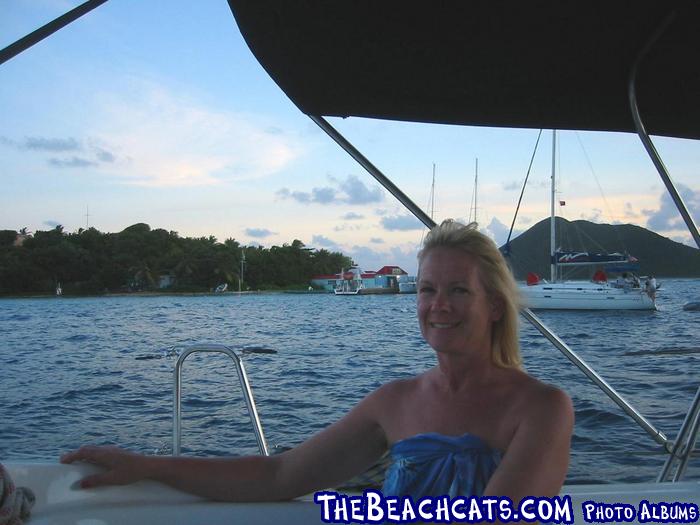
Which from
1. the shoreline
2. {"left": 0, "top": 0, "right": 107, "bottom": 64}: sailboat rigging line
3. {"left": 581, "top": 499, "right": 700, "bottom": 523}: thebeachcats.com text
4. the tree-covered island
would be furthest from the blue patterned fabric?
the shoreline

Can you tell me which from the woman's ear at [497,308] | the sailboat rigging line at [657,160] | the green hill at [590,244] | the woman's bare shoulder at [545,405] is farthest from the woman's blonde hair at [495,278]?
the green hill at [590,244]

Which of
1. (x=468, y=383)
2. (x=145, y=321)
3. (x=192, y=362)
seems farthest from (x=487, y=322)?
(x=145, y=321)

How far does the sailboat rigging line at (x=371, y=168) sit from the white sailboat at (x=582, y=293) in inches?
963

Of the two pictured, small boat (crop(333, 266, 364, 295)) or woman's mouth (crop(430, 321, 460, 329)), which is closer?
woman's mouth (crop(430, 321, 460, 329))

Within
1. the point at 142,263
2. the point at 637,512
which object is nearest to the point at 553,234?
the point at 637,512

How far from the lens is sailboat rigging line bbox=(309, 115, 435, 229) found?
1836mm

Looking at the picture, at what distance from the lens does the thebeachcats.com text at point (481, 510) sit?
1077 millimetres

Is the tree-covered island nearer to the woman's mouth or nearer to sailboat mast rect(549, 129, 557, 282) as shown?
sailboat mast rect(549, 129, 557, 282)

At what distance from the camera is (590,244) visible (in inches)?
1217

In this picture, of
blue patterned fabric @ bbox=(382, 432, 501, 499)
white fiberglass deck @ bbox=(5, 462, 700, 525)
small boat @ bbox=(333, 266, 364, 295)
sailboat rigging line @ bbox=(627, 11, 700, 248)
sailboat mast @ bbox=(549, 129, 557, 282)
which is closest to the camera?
blue patterned fabric @ bbox=(382, 432, 501, 499)

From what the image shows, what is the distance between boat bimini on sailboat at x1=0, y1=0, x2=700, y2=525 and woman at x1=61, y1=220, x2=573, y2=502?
0.06 meters

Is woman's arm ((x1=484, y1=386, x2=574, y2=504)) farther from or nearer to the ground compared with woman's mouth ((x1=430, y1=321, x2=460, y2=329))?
nearer to the ground

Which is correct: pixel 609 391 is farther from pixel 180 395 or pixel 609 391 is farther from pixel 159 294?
pixel 159 294

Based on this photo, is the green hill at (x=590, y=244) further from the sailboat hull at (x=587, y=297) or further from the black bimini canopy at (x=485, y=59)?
the black bimini canopy at (x=485, y=59)
